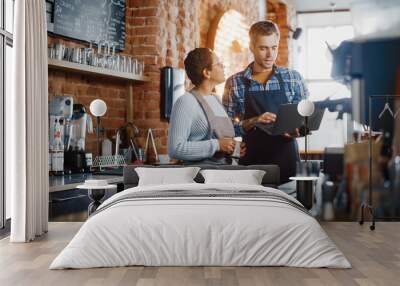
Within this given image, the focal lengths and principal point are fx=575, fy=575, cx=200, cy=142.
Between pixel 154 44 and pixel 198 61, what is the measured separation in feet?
1.81

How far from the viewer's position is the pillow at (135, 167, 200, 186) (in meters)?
6.07

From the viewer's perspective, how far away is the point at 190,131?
662cm

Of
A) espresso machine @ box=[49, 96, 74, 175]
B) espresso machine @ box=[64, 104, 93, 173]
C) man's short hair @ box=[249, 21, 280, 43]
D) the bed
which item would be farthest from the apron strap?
the bed

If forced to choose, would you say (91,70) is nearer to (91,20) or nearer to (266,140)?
(91,20)

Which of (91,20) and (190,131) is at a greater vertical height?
(91,20)

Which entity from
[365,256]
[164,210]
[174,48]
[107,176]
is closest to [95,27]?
[174,48]

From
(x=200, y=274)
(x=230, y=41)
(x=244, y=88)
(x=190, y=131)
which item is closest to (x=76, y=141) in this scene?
(x=190, y=131)

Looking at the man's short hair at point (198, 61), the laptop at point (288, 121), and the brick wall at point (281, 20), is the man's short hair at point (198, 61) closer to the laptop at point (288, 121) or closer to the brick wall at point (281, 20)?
the brick wall at point (281, 20)

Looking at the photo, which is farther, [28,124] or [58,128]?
[58,128]

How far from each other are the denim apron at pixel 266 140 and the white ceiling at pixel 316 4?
0.86 meters

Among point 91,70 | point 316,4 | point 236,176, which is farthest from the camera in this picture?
point 316,4

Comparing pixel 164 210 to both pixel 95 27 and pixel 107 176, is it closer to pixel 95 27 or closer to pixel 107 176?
pixel 107 176

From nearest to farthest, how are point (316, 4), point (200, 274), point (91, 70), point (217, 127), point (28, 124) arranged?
point (200, 274), point (28, 124), point (91, 70), point (217, 127), point (316, 4)

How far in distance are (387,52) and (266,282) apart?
3.86 m
